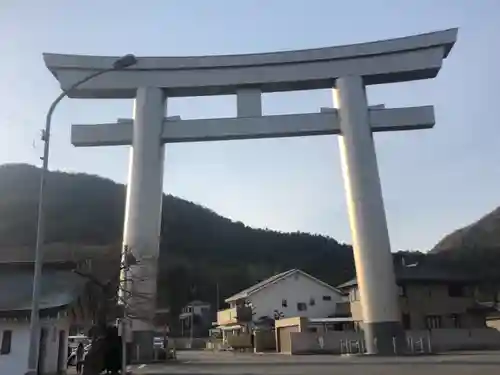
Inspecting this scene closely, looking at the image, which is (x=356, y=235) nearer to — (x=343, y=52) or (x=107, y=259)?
(x=343, y=52)

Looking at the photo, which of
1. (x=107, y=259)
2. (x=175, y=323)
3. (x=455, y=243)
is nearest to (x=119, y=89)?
(x=107, y=259)

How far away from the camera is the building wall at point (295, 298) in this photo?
4684cm

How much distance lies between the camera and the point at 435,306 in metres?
34.9

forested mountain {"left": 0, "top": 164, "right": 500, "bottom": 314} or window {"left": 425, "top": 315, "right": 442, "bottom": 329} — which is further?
forested mountain {"left": 0, "top": 164, "right": 500, "bottom": 314}

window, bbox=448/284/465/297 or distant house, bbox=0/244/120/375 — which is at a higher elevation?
window, bbox=448/284/465/297

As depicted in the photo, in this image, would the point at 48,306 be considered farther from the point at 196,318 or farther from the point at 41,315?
the point at 196,318

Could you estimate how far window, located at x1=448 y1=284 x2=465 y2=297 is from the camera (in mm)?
35719

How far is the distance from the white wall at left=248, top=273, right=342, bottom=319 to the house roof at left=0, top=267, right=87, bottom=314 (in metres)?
30.4

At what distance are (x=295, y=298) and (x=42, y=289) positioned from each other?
108 ft

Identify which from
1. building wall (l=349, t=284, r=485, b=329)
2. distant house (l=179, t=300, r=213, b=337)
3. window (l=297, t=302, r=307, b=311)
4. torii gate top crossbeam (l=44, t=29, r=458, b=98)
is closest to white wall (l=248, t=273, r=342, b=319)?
window (l=297, t=302, r=307, b=311)

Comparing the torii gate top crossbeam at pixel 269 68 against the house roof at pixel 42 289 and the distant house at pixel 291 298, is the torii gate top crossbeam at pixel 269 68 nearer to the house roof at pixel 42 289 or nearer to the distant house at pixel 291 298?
the house roof at pixel 42 289

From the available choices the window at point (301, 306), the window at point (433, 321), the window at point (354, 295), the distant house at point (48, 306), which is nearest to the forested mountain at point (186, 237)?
the window at point (301, 306)

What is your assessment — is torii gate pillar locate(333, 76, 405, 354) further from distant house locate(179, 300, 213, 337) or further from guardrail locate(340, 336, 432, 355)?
distant house locate(179, 300, 213, 337)

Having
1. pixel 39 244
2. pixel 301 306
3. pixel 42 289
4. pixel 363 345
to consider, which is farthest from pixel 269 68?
pixel 301 306
